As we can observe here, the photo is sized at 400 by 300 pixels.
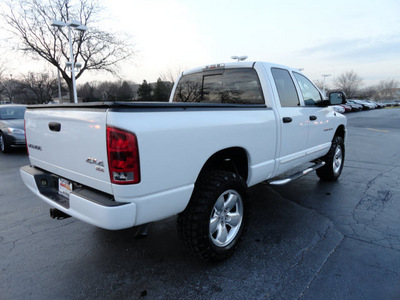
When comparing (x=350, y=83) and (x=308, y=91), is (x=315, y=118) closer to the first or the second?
(x=308, y=91)

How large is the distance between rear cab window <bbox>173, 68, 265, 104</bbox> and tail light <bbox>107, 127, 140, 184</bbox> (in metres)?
2.01

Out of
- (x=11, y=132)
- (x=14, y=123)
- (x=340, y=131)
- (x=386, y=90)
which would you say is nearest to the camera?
(x=340, y=131)

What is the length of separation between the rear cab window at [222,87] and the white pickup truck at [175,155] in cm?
2

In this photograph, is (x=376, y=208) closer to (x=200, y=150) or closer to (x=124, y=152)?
(x=200, y=150)

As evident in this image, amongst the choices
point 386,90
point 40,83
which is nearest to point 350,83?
point 386,90

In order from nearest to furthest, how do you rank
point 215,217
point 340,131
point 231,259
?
point 215,217
point 231,259
point 340,131

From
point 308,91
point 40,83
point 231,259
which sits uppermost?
point 40,83

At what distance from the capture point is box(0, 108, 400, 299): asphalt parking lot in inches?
90.4

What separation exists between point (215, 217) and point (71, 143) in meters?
1.43

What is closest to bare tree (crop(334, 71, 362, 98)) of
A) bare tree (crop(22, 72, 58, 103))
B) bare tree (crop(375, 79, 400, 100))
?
bare tree (crop(375, 79, 400, 100))

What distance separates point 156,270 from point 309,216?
2180 mm

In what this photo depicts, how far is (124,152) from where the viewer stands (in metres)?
1.91

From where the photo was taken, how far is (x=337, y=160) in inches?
209

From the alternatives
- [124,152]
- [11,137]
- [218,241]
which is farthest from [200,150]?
[11,137]
